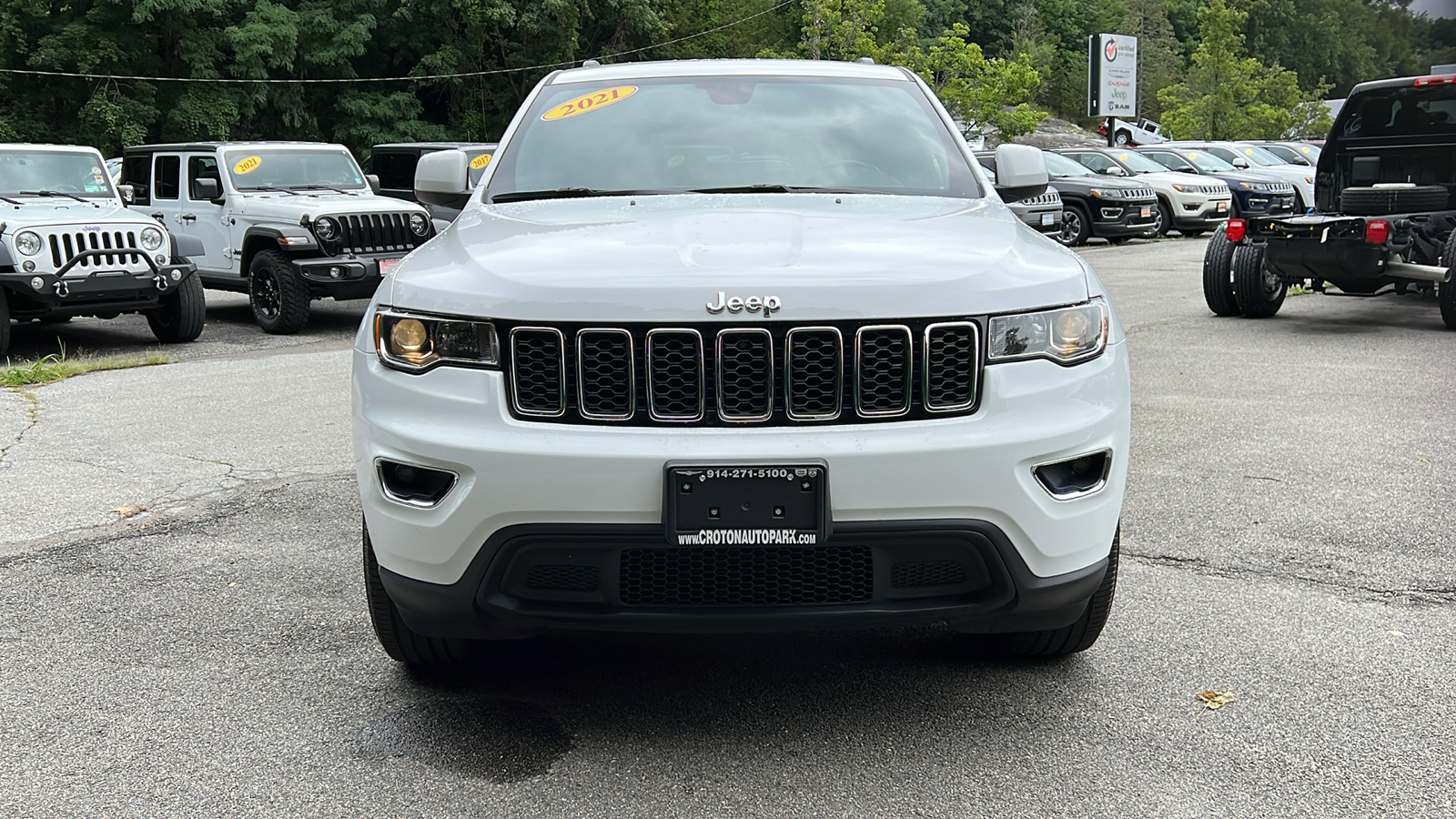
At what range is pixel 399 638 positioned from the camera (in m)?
3.42

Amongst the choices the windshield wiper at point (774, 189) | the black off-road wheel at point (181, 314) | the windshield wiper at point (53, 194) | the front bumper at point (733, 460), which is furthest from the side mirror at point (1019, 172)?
the windshield wiper at point (53, 194)

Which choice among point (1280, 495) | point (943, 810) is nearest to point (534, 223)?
point (943, 810)

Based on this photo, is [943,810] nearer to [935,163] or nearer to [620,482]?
[620,482]

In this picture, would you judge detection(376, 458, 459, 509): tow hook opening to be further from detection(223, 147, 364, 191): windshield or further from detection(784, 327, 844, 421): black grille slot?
detection(223, 147, 364, 191): windshield

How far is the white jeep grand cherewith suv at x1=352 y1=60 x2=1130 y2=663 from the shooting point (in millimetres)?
2818

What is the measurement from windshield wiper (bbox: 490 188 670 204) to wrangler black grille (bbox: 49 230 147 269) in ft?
26.4

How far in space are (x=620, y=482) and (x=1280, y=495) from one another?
3.72m

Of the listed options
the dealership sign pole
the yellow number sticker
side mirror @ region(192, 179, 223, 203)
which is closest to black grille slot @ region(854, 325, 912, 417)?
the yellow number sticker

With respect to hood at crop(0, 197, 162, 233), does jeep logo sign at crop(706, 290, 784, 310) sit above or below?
above

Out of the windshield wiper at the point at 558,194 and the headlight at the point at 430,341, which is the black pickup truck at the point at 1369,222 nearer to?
the windshield wiper at the point at 558,194

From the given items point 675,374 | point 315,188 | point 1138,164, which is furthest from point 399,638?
point 1138,164

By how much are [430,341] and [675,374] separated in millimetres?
583

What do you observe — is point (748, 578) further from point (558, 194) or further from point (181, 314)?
point (181, 314)

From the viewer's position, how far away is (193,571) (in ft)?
15.4
